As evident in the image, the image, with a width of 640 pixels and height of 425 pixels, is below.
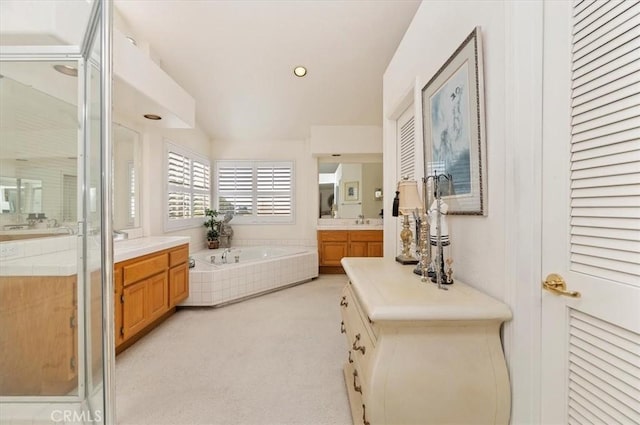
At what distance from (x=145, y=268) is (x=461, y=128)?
8.36 ft

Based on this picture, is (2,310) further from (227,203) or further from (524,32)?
(227,203)

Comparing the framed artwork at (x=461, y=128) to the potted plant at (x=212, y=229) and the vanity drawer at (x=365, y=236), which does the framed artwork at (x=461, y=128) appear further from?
the potted plant at (x=212, y=229)

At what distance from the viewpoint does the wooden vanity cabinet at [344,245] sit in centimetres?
487

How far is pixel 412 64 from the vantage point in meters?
2.05

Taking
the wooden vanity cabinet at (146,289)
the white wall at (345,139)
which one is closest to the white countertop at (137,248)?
the wooden vanity cabinet at (146,289)

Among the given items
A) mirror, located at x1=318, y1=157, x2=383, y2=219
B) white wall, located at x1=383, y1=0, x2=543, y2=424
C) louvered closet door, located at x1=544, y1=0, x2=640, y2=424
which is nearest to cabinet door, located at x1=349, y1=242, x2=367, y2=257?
mirror, located at x1=318, y1=157, x2=383, y2=219

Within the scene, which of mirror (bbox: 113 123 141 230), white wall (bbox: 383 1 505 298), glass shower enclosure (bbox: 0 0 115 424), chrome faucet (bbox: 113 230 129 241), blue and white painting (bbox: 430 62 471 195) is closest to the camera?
white wall (bbox: 383 1 505 298)

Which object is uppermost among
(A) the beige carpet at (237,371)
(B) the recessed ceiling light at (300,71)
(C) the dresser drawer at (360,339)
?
(B) the recessed ceiling light at (300,71)

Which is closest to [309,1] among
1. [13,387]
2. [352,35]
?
[352,35]

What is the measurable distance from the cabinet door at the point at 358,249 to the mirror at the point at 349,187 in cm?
58

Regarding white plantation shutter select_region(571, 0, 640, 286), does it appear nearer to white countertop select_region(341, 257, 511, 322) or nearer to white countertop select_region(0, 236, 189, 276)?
white countertop select_region(341, 257, 511, 322)

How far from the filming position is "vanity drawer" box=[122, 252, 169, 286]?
2.24 metres

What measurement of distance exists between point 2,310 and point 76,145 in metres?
0.94

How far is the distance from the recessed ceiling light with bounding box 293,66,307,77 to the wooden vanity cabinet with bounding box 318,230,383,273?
242 cm
